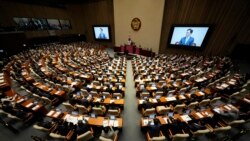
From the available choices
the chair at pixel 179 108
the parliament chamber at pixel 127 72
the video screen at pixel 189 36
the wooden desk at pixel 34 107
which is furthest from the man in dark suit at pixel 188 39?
the wooden desk at pixel 34 107

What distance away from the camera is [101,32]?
25328 mm

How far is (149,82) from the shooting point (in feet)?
30.8

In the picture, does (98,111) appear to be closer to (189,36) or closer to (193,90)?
(193,90)

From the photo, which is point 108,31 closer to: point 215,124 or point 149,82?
point 149,82

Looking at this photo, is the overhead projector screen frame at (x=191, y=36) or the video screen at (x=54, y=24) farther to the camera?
the video screen at (x=54, y=24)

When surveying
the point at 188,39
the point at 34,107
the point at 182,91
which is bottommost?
the point at 34,107

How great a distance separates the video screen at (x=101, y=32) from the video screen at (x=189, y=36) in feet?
45.0

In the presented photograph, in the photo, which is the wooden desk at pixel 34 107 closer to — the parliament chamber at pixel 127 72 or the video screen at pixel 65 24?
the parliament chamber at pixel 127 72

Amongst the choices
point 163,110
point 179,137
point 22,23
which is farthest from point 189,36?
point 22,23

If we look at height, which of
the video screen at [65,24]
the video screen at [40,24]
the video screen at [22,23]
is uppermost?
the video screen at [65,24]

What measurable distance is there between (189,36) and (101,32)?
58.0ft

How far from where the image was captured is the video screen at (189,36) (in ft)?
49.7

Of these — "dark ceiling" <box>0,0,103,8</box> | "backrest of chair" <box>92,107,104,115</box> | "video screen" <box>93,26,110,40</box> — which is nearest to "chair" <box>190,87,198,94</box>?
"backrest of chair" <box>92,107,104,115</box>

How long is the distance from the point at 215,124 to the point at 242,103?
→ 2804 mm
